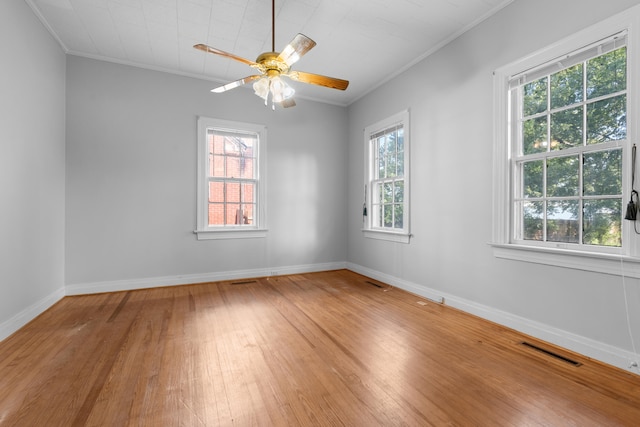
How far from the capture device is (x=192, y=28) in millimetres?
3156

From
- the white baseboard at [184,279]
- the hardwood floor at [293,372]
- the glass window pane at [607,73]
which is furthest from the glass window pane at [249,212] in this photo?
the glass window pane at [607,73]

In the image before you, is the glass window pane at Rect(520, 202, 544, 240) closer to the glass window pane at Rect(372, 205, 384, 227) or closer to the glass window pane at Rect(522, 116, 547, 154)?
the glass window pane at Rect(522, 116, 547, 154)

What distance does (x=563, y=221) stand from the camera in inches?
96.6

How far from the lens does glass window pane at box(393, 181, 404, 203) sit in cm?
420

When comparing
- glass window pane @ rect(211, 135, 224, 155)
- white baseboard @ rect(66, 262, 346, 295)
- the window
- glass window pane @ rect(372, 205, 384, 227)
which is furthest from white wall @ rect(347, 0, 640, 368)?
glass window pane @ rect(211, 135, 224, 155)

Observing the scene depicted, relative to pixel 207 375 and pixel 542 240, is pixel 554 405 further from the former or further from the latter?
pixel 207 375

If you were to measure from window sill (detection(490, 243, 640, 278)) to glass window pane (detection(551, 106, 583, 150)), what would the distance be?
2.87 feet

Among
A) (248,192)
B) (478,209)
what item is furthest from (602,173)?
(248,192)

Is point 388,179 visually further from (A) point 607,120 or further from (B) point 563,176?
(A) point 607,120

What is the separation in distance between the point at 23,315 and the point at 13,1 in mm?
2778

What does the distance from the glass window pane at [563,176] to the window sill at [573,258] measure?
19.3 inches

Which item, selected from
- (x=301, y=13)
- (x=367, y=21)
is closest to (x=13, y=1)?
(x=301, y=13)

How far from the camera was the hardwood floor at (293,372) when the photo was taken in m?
1.57

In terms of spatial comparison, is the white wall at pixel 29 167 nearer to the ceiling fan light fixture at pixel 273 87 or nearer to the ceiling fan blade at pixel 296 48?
the ceiling fan light fixture at pixel 273 87
